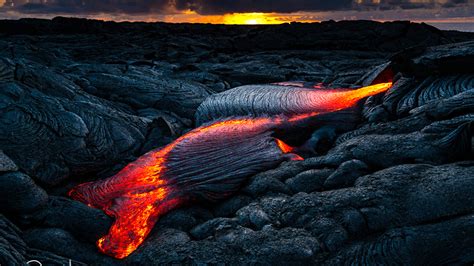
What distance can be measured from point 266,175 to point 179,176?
1546 millimetres

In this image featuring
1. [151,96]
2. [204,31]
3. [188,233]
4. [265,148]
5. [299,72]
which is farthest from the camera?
[204,31]

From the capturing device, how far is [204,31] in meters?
26.8

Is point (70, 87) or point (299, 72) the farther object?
point (299, 72)

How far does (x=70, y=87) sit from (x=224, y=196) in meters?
4.64

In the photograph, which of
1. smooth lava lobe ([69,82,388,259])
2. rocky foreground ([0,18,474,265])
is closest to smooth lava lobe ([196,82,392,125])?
smooth lava lobe ([69,82,388,259])

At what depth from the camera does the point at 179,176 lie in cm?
651

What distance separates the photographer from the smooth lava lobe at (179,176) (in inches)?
220

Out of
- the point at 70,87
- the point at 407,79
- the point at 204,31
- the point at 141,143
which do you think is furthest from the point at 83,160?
the point at 204,31

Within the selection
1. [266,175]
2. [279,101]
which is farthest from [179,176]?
[279,101]

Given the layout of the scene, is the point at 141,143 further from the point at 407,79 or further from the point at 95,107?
the point at 407,79

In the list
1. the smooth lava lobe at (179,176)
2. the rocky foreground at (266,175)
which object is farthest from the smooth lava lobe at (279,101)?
the rocky foreground at (266,175)

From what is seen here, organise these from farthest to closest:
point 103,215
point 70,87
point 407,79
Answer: point 70,87 → point 407,79 → point 103,215

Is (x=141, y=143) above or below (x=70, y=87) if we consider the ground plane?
below

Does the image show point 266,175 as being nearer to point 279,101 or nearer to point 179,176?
point 179,176
